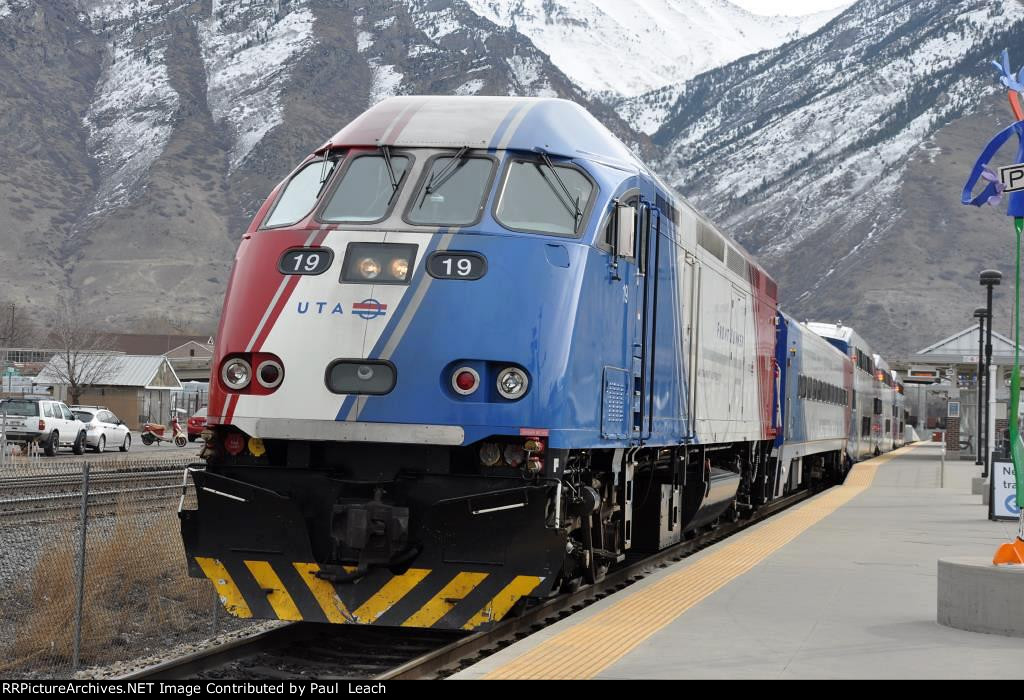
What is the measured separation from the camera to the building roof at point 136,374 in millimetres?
75812

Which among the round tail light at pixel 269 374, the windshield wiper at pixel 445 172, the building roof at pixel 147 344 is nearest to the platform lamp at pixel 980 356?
the windshield wiper at pixel 445 172

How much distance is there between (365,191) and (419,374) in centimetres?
171

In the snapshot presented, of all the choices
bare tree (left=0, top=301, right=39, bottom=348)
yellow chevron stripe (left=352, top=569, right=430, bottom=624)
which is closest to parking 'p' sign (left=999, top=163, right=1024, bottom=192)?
yellow chevron stripe (left=352, top=569, right=430, bottom=624)

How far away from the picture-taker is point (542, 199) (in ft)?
33.8

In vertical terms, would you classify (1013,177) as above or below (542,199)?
above

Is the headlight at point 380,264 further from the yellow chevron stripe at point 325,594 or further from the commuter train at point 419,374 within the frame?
the yellow chevron stripe at point 325,594

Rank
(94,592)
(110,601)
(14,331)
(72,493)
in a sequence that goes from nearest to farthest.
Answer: (94,592), (110,601), (72,493), (14,331)

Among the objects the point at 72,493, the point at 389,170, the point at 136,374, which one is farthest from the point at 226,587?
the point at 136,374

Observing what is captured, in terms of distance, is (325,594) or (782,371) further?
(782,371)

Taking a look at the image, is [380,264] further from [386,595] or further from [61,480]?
[61,480]

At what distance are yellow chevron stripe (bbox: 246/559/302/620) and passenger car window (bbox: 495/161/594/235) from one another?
305 centimetres

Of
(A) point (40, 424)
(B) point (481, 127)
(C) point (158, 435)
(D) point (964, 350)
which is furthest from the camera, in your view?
(C) point (158, 435)

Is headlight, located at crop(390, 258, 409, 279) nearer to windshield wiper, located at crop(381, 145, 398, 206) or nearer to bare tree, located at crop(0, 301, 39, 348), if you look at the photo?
windshield wiper, located at crop(381, 145, 398, 206)

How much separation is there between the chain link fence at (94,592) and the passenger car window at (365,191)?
12.6 ft
